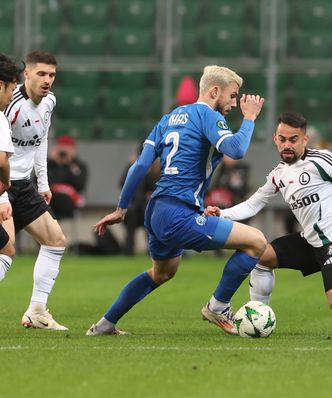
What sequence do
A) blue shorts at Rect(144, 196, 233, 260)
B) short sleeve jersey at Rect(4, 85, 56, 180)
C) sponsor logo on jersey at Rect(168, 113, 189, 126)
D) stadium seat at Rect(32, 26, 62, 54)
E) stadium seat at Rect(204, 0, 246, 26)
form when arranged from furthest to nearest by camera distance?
stadium seat at Rect(204, 0, 246, 26) → stadium seat at Rect(32, 26, 62, 54) → short sleeve jersey at Rect(4, 85, 56, 180) → sponsor logo on jersey at Rect(168, 113, 189, 126) → blue shorts at Rect(144, 196, 233, 260)

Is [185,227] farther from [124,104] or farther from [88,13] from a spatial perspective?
[88,13]

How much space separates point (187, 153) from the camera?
8.75 metres

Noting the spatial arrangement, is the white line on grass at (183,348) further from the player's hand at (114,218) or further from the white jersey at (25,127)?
the white jersey at (25,127)

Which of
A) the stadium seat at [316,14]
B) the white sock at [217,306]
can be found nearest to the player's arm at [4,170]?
the white sock at [217,306]

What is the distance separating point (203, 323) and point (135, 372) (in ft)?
11.9

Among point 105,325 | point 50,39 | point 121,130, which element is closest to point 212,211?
point 105,325

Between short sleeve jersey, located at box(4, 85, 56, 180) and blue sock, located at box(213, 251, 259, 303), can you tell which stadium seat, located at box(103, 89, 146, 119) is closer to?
short sleeve jersey, located at box(4, 85, 56, 180)

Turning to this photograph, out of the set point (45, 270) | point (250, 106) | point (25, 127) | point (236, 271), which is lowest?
point (45, 270)

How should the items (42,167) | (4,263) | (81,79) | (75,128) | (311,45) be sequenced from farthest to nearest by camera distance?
(81,79) → (311,45) → (75,128) → (42,167) → (4,263)

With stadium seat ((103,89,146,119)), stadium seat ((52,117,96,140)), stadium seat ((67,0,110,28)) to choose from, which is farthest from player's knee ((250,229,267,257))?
stadium seat ((67,0,110,28))

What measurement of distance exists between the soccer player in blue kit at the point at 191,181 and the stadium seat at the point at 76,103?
46.3ft

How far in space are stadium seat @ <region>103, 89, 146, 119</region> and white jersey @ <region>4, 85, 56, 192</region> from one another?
41.5ft

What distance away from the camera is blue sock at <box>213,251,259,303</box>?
352 inches

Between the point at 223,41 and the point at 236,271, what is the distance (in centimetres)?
1427
